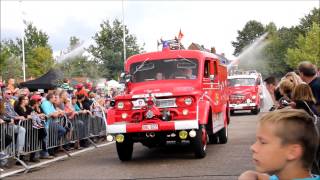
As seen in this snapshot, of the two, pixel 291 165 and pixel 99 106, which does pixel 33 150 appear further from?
pixel 291 165

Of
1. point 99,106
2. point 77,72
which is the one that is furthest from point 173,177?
point 77,72

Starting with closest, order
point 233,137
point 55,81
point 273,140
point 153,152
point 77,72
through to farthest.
→ point 273,140, point 153,152, point 233,137, point 55,81, point 77,72

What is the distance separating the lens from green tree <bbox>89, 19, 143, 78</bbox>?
5788 centimetres

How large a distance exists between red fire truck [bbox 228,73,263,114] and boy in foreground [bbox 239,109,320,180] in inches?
1110

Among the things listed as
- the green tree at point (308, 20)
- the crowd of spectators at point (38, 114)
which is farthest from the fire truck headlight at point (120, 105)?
the green tree at point (308, 20)

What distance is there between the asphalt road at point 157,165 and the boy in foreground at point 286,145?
24.4 ft

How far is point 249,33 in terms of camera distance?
Answer: 11762cm

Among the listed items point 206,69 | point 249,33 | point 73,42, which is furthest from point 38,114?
point 249,33

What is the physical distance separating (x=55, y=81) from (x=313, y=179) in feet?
89.5

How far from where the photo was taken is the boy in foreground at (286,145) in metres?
2.20

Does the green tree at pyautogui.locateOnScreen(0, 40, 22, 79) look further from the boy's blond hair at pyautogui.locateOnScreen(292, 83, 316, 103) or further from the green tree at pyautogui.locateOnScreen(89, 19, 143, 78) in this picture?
the boy's blond hair at pyautogui.locateOnScreen(292, 83, 316, 103)

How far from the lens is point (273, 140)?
2.24 m

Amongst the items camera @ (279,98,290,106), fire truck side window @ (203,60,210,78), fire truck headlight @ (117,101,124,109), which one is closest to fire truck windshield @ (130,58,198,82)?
fire truck side window @ (203,60,210,78)

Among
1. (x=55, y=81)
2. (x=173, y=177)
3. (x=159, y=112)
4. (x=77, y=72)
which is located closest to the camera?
(x=173, y=177)
